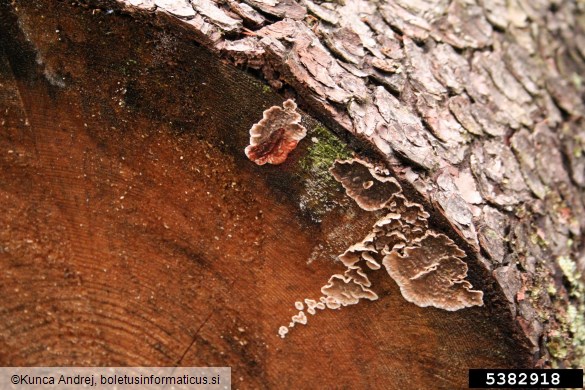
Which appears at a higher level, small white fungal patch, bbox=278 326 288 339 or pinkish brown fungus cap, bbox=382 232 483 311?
pinkish brown fungus cap, bbox=382 232 483 311

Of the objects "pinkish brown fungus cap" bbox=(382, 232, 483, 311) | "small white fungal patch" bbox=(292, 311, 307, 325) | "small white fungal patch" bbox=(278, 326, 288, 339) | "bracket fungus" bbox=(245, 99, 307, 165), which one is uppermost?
Answer: "bracket fungus" bbox=(245, 99, 307, 165)

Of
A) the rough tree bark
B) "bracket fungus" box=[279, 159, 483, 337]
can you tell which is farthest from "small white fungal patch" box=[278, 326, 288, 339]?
"bracket fungus" box=[279, 159, 483, 337]

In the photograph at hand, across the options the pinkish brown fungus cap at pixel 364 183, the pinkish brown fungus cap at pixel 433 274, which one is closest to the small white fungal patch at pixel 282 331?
the pinkish brown fungus cap at pixel 433 274

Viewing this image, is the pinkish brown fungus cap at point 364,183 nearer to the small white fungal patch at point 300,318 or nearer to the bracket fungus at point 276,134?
the bracket fungus at point 276,134

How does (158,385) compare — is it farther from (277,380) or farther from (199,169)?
(199,169)

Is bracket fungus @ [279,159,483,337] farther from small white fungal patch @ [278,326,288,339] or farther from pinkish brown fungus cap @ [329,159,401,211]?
small white fungal patch @ [278,326,288,339]

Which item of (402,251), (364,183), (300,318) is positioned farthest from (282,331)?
(364,183)

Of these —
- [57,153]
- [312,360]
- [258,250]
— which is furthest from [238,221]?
[57,153]
